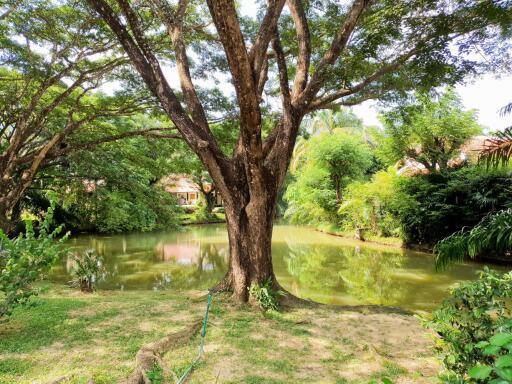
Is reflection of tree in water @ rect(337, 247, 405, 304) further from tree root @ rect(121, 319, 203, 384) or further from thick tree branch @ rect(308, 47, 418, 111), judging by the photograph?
tree root @ rect(121, 319, 203, 384)

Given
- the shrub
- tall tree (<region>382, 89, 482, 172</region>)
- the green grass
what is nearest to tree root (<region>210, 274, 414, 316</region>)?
the shrub

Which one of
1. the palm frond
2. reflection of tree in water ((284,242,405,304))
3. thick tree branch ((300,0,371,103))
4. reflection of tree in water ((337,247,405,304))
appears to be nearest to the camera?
the palm frond

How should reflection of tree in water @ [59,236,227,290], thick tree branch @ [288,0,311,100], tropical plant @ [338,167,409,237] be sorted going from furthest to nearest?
1. tropical plant @ [338,167,409,237]
2. reflection of tree in water @ [59,236,227,290]
3. thick tree branch @ [288,0,311,100]

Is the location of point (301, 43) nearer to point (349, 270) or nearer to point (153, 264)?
point (349, 270)

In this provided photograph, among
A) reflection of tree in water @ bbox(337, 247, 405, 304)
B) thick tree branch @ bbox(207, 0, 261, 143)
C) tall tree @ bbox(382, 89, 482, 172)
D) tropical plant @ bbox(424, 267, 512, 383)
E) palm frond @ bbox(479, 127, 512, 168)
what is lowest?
reflection of tree in water @ bbox(337, 247, 405, 304)

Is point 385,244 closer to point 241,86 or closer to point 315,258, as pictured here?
point 315,258

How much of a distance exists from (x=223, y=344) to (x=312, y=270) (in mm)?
7097

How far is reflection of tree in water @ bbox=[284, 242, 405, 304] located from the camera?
829cm

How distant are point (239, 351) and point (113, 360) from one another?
120cm

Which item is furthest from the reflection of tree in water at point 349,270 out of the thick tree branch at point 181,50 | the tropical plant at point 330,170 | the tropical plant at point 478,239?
the tropical plant at point 330,170

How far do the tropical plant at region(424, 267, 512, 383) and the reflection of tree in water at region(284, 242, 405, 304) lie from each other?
5.95 meters

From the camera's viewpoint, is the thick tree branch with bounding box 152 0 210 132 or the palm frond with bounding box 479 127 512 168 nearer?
the palm frond with bounding box 479 127 512 168

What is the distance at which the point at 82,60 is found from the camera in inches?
312

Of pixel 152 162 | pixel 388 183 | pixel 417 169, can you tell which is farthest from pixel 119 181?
pixel 417 169
